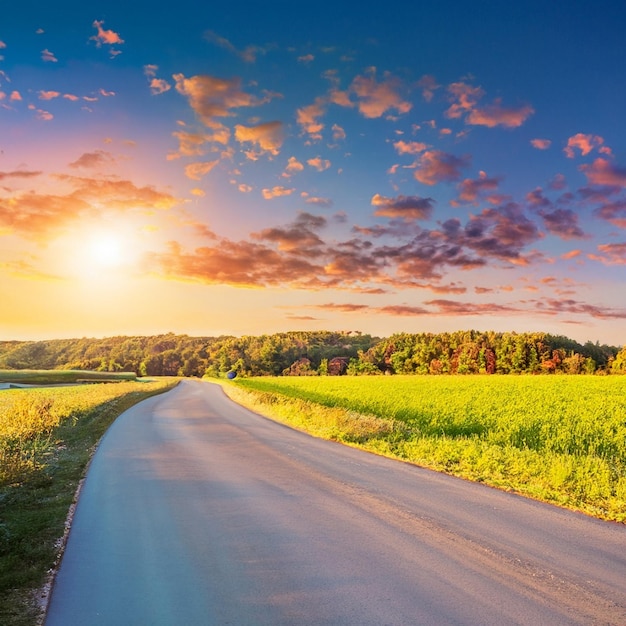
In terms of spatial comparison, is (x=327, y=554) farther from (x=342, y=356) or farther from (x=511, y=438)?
(x=342, y=356)

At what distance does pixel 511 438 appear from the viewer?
677 inches

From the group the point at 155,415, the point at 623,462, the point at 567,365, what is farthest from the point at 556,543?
the point at 567,365

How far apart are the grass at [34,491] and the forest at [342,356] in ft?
364

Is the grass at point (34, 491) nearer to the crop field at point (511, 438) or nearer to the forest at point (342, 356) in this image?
the crop field at point (511, 438)

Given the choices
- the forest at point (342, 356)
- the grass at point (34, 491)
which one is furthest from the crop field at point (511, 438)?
the forest at point (342, 356)

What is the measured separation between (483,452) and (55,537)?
1038 centimetres

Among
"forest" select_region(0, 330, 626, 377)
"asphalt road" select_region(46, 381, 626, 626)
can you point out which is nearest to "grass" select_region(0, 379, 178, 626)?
"asphalt road" select_region(46, 381, 626, 626)

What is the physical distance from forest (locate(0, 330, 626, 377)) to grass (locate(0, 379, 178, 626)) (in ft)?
364

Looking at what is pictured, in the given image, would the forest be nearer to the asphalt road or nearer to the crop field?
the crop field

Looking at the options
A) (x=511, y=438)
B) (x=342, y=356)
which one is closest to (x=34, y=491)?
(x=511, y=438)

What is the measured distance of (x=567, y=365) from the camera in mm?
114875

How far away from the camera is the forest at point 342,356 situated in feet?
399

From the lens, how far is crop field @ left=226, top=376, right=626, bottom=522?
9828 millimetres

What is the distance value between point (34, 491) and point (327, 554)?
7.18 meters
